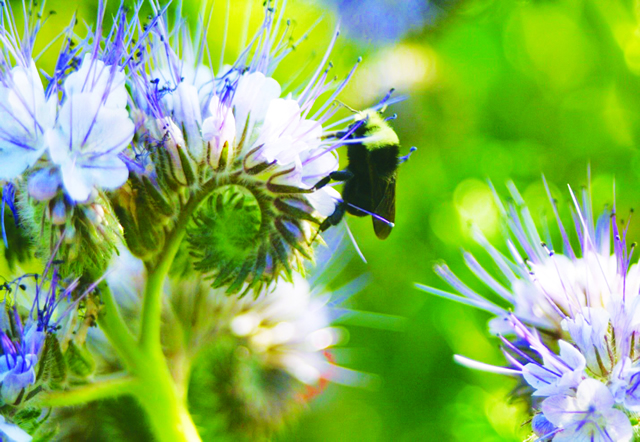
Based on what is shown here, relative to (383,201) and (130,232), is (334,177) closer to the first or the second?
(383,201)

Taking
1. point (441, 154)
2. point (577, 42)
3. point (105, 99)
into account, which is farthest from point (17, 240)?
point (577, 42)

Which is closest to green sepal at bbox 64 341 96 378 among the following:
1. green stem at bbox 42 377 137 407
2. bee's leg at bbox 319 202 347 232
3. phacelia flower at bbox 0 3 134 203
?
green stem at bbox 42 377 137 407

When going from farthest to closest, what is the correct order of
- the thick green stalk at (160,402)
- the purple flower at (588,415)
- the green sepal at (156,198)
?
the thick green stalk at (160,402), the green sepal at (156,198), the purple flower at (588,415)

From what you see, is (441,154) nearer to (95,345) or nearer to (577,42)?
(577,42)

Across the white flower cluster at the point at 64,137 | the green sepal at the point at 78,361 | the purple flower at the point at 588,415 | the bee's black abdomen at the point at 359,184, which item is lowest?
the purple flower at the point at 588,415

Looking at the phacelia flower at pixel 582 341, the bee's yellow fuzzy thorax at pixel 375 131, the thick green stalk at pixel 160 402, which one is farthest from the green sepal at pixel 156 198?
the phacelia flower at pixel 582 341

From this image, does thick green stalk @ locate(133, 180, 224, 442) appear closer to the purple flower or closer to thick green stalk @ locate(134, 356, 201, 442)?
thick green stalk @ locate(134, 356, 201, 442)

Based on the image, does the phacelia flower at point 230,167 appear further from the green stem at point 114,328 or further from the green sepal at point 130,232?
the green stem at point 114,328

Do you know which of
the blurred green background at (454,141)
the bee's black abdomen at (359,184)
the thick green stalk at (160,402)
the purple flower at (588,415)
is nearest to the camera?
the purple flower at (588,415)
